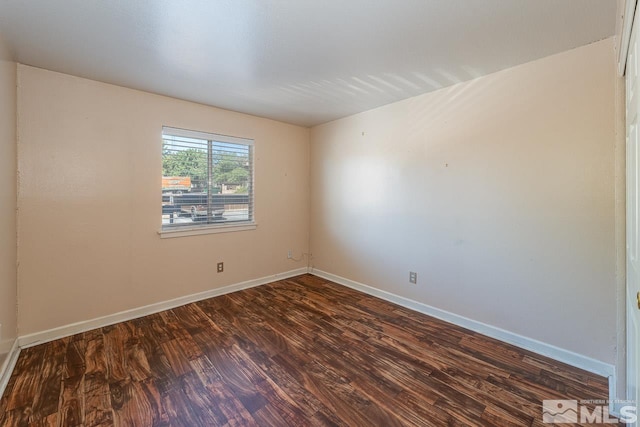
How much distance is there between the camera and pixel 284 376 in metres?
1.94

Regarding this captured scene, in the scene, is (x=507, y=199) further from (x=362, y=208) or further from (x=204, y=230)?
(x=204, y=230)

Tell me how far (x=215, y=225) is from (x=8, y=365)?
2.00m

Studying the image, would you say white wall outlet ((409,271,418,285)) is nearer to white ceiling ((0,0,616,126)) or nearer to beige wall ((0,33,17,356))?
white ceiling ((0,0,616,126))

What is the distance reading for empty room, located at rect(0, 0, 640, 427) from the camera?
1630mm

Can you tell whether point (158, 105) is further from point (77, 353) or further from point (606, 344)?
point (606, 344)

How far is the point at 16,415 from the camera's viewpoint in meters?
1.58

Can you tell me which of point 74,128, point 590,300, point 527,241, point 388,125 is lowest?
point 590,300

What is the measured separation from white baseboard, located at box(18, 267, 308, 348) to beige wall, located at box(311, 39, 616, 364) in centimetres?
174

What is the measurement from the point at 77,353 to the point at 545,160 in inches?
161

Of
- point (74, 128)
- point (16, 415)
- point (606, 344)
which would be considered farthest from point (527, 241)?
point (74, 128)

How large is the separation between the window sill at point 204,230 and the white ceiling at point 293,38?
1.52 metres

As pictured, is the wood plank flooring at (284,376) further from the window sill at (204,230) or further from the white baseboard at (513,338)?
the window sill at (204,230)

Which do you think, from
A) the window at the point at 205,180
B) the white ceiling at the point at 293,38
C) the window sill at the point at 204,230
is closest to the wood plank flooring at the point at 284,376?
the window sill at the point at 204,230

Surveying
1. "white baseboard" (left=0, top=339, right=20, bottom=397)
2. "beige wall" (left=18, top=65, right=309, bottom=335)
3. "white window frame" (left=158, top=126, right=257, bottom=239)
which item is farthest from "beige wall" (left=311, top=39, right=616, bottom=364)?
"white baseboard" (left=0, top=339, right=20, bottom=397)
